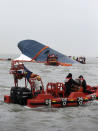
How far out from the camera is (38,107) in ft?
40.5

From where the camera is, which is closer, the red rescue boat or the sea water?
the sea water

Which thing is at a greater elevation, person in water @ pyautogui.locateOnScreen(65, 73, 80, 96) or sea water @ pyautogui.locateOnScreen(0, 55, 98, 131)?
person in water @ pyautogui.locateOnScreen(65, 73, 80, 96)

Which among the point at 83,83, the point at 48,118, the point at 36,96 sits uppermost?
the point at 83,83

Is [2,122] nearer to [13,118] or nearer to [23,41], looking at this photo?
[13,118]

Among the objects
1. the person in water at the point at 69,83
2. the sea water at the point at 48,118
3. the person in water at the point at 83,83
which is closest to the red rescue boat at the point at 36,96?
the person in water at the point at 69,83

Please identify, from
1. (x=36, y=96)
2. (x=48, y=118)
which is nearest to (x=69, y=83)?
(x=36, y=96)

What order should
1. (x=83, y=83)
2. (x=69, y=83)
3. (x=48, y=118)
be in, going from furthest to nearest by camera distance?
1. (x=83, y=83)
2. (x=69, y=83)
3. (x=48, y=118)

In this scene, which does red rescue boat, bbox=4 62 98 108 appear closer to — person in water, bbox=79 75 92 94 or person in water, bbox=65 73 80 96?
person in water, bbox=65 73 80 96

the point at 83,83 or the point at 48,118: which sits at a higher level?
the point at 83,83

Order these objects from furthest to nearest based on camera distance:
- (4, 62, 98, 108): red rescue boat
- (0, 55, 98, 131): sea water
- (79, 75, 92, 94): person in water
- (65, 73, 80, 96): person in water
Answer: (79, 75, 92, 94): person in water < (65, 73, 80, 96): person in water < (4, 62, 98, 108): red rescue boat < (0, 55, 98, 131): sea water

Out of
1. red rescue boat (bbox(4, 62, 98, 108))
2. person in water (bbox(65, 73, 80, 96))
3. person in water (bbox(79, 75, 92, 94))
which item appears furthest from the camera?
person in water (bbox(79, 75, 92, 94))

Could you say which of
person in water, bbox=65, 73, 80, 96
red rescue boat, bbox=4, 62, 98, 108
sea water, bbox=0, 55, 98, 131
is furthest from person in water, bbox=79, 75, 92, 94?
sea water, bbox=0, 55, 98, 131

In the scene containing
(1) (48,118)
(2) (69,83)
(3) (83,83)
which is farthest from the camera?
(3) (83,83)

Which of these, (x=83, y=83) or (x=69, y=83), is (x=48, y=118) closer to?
(x=69, y=83)
